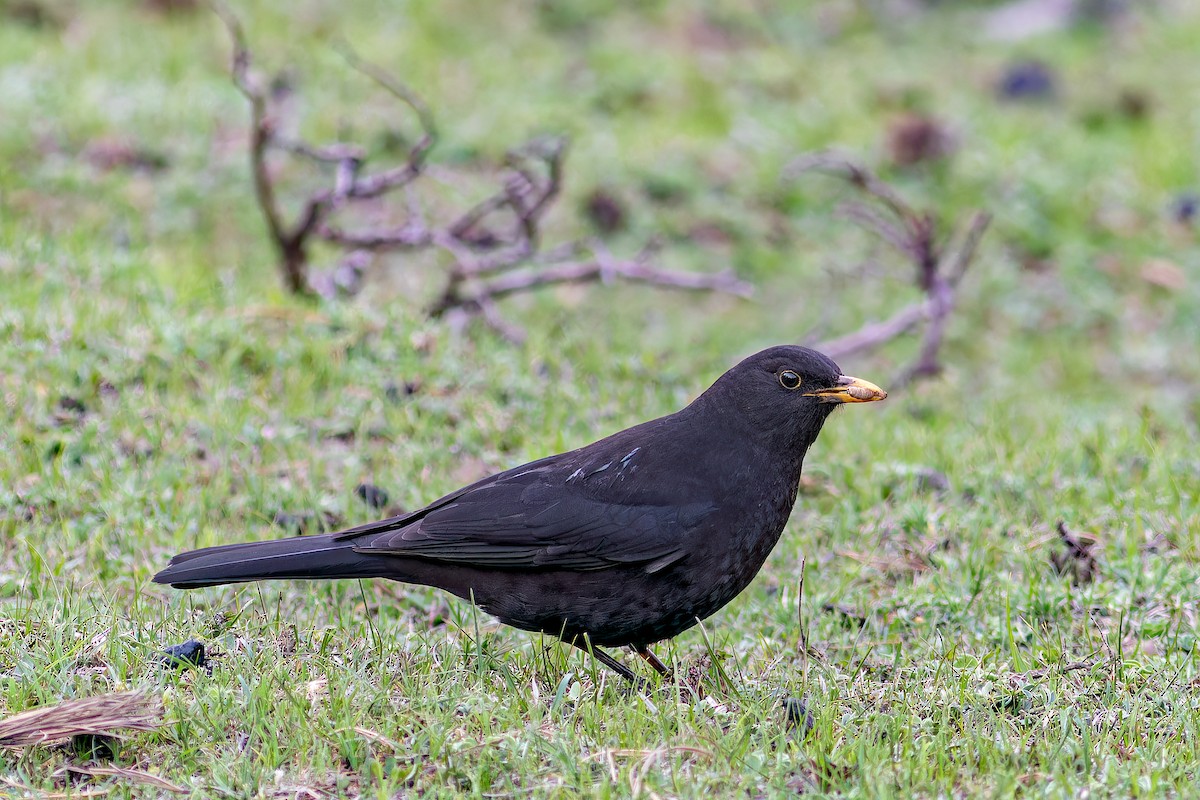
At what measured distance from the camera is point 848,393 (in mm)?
4289

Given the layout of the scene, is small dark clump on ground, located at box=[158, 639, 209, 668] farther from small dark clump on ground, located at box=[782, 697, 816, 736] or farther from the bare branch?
the bare branch

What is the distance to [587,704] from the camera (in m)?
3.71

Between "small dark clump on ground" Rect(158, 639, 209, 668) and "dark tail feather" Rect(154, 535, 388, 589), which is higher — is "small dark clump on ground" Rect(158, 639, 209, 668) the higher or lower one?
the lower one

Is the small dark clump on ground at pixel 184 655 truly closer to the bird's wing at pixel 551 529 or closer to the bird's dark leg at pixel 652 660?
the bird's wing at pixel 551 529

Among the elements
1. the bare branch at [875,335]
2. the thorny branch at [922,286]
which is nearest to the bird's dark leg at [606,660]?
the thorny branch at [922,286]

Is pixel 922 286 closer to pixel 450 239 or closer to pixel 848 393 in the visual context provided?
pixel 450 239

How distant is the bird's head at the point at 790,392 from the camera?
4.29 meters

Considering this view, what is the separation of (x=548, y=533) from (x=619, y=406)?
96.6 inches

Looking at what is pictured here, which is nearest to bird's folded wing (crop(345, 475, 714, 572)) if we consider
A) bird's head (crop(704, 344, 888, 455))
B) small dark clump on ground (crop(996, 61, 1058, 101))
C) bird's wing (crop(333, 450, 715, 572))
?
bird's wing (crop(333, 450, 715, 572))

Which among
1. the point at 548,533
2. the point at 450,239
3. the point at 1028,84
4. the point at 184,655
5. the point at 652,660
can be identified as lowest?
the point at 652,660

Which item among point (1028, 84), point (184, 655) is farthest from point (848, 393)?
point (1028, 84)

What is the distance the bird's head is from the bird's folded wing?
0.40 metres

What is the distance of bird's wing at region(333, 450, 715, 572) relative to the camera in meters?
4.07

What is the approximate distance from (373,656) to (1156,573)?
2803 millimetres
